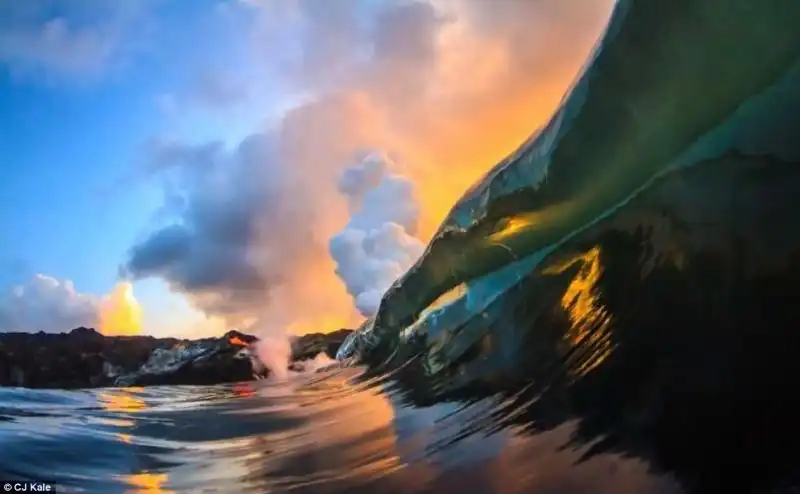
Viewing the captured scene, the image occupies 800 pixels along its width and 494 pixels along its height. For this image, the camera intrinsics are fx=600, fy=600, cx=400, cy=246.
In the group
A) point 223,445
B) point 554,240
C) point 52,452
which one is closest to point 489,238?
point 554,240

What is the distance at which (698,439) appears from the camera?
5.10 ft

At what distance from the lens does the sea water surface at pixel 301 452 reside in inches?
70.7

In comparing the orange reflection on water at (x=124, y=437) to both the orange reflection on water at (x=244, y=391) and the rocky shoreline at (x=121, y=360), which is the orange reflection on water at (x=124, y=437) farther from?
the rocky shoreline at (x=121, y=360)

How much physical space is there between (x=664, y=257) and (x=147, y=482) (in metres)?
1.97

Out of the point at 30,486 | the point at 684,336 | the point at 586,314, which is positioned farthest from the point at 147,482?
the point at 684,336

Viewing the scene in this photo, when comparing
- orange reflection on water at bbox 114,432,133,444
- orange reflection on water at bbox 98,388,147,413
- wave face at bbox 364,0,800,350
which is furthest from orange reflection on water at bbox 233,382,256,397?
→ wave face at bbox 364,0,800,350

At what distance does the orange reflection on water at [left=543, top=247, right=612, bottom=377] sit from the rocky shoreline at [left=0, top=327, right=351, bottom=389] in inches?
150

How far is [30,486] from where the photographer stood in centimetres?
204

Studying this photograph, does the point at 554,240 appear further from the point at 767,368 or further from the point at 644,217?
the point at 767,368

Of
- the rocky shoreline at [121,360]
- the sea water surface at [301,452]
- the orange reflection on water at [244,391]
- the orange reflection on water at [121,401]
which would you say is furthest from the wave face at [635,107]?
the rocky shoreline at [121,360]

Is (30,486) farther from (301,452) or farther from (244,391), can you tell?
(244,391)

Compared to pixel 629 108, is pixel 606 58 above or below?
above

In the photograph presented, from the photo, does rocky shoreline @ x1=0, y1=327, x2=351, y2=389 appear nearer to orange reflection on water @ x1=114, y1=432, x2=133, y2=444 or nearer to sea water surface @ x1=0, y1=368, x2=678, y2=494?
sea water surface @ x1=0, y1=368, x2=678, y2=494

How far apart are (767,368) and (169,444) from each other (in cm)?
236
